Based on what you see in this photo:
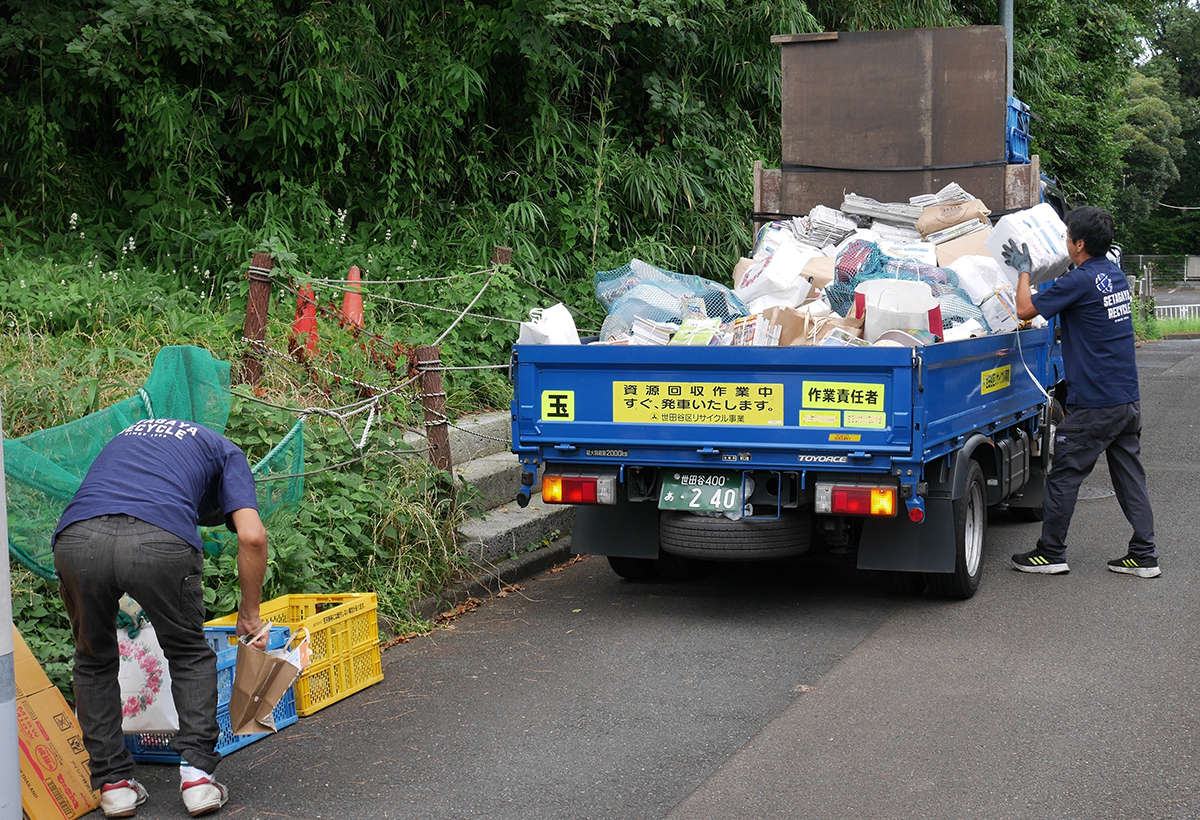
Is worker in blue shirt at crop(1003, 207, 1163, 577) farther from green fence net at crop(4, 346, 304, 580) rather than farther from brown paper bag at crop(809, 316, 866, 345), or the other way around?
green fence net at crop(4, 346, 304, 580)

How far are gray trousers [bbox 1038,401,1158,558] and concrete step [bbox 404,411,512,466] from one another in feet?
11.5

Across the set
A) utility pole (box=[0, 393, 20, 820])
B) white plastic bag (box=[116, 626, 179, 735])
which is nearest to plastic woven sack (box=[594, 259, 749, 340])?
white plastic bag (box=[116, 626, 179, 735])

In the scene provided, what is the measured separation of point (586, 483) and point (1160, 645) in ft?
9.62

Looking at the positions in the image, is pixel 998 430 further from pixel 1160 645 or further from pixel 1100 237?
pixel 1160 645

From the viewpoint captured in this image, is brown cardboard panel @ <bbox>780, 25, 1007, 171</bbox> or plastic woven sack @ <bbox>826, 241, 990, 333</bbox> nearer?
plastic woven sack @ <bbox>826, 241, 990, 333</bbox>

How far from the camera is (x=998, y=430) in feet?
23.4

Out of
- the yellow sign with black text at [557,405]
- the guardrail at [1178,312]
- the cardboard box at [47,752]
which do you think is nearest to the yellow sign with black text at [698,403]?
the yellow sign with black text at [557,405]

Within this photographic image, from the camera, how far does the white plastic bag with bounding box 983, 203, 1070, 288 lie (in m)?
7.25

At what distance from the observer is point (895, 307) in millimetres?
6227

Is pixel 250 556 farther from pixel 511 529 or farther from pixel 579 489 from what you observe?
pixel 511 529

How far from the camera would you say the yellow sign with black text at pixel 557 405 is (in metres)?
6.27

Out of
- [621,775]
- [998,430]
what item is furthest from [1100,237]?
[621,775]

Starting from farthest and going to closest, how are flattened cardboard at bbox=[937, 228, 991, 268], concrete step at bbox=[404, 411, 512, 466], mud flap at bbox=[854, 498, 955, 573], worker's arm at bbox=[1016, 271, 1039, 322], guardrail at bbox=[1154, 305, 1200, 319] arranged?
guardrail at bbox=[1154, 305, 1200, 319] → concrete step at bbox=[404, 411, 512, 466] → flattened cardboard at bbox=[937, 228, 991, 268] → worker's arm at bbox=[1016, 271, 1039, 322] → mud flap at bbox=[854, 498, 955, 573]

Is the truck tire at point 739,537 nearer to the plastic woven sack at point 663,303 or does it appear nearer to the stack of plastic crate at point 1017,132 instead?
the plastic woven sack at point 663,303
